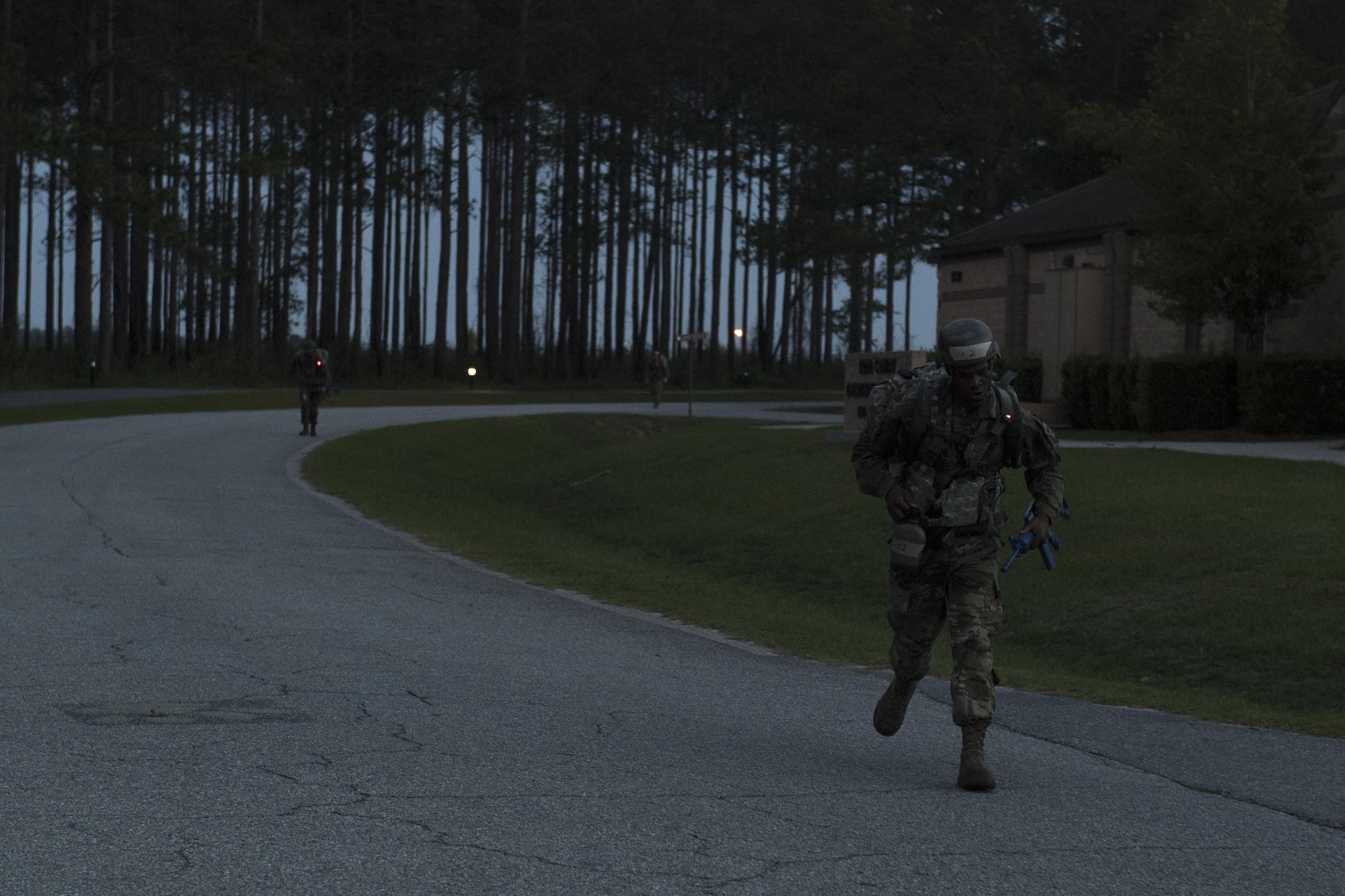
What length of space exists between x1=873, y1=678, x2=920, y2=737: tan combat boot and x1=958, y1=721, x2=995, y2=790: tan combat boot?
470 mm

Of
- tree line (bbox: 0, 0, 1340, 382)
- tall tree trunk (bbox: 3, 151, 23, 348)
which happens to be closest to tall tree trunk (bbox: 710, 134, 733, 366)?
tree line (bbox: 0, 0, 1340, 382)

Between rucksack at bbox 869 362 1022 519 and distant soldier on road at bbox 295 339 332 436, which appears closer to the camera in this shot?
rucksack at bbox 869 362 1022 519

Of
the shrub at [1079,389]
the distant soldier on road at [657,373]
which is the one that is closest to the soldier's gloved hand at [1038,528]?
the shrub at [1079,389]

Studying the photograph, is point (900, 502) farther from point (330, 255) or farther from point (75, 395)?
point (330, 255)

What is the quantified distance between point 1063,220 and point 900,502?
35.5m

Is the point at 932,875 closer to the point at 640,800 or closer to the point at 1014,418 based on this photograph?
the point at 640,800

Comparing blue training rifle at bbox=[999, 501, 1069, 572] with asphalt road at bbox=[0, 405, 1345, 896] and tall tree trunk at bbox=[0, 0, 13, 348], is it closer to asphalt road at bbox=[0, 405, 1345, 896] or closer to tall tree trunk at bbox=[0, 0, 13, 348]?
asphalt road at bbox=[0, 405, 1345, 896]

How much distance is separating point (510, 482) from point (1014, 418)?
73.8 feet

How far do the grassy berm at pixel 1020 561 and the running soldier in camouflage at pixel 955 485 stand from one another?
262 cm

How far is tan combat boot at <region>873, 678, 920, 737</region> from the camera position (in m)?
7.05

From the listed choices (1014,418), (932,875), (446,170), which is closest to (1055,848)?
(932,875)

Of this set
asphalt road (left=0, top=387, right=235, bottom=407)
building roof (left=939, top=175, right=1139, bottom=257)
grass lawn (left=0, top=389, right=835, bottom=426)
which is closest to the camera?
grass lawn (left=0, top=389, right=835, bottom=426)

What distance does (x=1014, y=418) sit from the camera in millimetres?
6879

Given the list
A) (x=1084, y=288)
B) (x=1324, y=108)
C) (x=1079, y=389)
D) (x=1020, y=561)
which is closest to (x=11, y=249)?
(x=1084, y=288)
